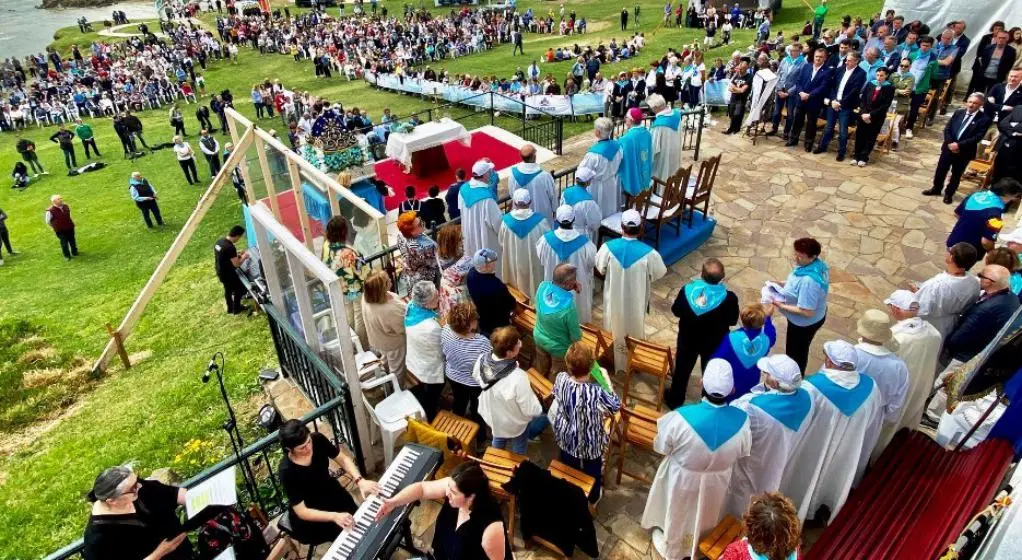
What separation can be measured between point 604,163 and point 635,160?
0.65m

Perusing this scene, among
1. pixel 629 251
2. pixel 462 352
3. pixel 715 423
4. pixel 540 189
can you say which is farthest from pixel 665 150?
pixel 715 423

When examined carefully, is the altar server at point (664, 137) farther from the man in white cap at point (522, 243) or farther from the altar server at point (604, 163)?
the man in white cap at point (522, 243)

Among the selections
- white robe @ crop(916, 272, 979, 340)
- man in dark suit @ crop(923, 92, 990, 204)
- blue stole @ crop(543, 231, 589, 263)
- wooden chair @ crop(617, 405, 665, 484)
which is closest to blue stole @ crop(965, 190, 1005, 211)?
white robe @ crop(916, 272, 979, 340)

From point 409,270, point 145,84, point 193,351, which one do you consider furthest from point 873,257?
point 145,84

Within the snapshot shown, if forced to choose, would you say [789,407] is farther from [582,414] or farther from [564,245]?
[564,245]

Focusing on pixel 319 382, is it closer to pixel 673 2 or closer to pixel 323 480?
pixel 323 480

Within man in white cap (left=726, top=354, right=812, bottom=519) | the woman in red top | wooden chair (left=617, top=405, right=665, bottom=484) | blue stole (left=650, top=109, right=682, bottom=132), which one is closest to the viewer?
the woman in red top

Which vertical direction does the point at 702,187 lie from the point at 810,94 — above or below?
below

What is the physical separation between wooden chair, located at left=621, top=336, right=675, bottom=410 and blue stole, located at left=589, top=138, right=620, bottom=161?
3045 mm

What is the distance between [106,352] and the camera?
31.2 ft

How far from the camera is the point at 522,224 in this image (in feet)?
22.3

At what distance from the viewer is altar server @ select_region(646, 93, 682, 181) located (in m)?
8.66

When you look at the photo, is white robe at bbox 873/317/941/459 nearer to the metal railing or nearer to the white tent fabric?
the metal railing

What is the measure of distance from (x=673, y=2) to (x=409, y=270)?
37.4m
